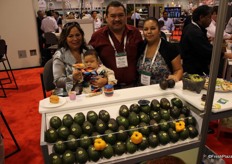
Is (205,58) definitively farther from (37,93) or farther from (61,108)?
(37,93)

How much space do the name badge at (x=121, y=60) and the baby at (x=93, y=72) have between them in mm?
156

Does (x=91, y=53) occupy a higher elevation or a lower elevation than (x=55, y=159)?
higher

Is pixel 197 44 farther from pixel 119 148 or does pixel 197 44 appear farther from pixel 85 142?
pixel 85 142

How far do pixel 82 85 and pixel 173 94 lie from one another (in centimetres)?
83

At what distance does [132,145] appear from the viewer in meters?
1.34

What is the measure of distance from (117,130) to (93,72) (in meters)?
0.79

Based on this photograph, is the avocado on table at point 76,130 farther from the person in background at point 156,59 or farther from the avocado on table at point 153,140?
the person in background at point 156,59

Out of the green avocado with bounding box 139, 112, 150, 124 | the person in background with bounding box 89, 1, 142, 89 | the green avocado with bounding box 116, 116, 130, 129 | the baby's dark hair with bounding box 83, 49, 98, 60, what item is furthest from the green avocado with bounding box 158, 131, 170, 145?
the baby's dark hair with bounding box 83, 49, 98, 60

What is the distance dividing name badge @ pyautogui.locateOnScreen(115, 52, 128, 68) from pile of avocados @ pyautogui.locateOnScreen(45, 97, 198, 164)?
71 centimetres

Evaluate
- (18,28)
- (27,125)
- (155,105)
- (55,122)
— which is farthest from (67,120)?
(18,28)

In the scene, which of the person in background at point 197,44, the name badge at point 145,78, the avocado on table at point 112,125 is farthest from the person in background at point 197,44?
the avocado on table at point 112,125

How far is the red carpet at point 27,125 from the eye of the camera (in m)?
2.59

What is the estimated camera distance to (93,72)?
2.05 meters

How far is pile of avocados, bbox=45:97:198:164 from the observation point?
129 centimetres
